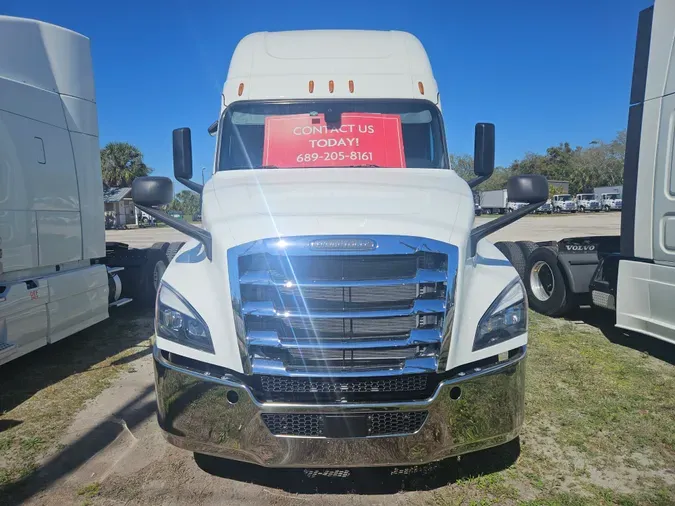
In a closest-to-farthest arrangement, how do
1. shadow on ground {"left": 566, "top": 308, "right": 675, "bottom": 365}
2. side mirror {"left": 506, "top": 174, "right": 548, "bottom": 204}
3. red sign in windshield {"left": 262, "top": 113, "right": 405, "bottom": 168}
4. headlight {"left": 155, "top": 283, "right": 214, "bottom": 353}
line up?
headlight {"left": 155, "top": 283, "right": 214, "bottom": 353}
side mirror {"left": 506, "top": 174, "right": 548, "bottom": 204}
red sign in windshield {"left": 262, "top": 113, "right": 405, "bottom": 168}
shadow on ground {"left": 566, "top": 308, "right": 675, "bottom": 365}

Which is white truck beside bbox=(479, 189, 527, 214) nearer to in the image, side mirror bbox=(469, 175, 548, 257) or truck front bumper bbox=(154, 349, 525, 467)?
side mirror bbox=(469, 175, 548, 257)

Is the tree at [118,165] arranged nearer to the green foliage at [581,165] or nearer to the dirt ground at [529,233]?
the dirt ground at [529,233]

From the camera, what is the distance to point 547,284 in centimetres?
765

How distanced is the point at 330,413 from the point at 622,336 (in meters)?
5.30

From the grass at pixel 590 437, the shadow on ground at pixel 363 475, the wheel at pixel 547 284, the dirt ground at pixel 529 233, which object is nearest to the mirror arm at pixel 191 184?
the shadow on ground at pixel 363 475

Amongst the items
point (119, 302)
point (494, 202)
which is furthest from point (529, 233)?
point (494, 202)

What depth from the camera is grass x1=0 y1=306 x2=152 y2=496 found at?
11.8 feet

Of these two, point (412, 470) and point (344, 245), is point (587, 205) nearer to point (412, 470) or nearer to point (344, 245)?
point (412, 470)

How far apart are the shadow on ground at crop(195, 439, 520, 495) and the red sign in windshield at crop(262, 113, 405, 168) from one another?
240 centimetres

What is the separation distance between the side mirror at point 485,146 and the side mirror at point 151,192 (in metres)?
2.88

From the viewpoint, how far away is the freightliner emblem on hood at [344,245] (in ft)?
8.92

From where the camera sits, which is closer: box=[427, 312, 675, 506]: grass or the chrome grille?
the chrome grille

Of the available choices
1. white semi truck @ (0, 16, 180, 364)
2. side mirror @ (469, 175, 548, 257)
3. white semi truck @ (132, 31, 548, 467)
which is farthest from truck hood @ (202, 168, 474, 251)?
white semi truck @ (0, 16, 180, 364)

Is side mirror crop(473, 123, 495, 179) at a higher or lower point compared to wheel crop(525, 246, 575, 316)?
higher
